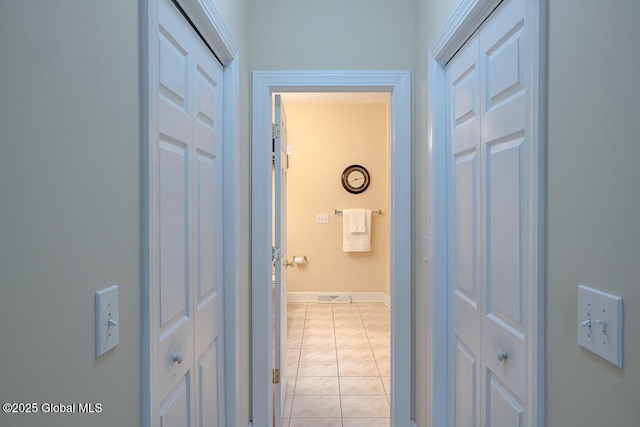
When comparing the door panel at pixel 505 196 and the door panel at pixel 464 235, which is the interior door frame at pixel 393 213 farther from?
the door panel at pixel 505 196

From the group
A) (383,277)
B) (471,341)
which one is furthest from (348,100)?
(471,341)

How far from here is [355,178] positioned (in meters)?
5.37

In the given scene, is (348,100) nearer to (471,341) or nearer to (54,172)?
(471,341)

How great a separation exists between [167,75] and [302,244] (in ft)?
14.3

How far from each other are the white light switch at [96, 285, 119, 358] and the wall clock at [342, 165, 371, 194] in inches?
Answer: 182

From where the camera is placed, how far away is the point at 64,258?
0.66 metres

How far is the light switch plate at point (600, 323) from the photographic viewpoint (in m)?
0.69

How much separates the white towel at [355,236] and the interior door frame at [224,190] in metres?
3.34

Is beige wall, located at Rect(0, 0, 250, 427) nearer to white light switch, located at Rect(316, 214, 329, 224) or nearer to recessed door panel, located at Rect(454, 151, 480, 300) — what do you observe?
recessed door panel, located at Rect(454, 151, 480, 300)

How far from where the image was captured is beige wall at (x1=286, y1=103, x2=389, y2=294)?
5.38m

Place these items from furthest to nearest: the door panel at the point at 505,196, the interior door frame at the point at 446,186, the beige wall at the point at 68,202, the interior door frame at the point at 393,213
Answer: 1. the interior door frame at the point at 393,213
2. the door panel at the point at 505,196
3. the interior door frame at the point at 446,186
4. the beige wall at the point at 68,202

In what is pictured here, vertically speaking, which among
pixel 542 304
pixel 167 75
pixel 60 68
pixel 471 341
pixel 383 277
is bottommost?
pixel 383 277

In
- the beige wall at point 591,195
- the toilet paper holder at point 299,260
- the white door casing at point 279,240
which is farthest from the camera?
the toilet paper holder at point 299,260

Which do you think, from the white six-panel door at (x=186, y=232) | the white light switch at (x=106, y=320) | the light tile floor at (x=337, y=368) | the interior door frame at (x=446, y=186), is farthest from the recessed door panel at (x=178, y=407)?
the light tile floor at (x=337, y=368)
